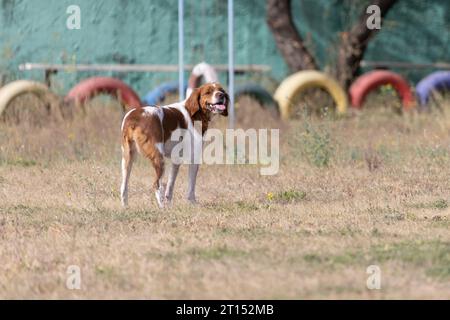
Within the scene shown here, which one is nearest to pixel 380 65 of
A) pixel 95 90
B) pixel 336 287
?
pixel 95 90

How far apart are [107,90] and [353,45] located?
437 centimetres

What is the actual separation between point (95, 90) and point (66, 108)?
3.40ft

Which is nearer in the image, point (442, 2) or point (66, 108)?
point (66, 108)

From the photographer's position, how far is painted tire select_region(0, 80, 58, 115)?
590 inches

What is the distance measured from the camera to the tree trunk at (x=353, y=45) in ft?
59.9

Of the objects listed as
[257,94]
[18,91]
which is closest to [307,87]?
[257,94]

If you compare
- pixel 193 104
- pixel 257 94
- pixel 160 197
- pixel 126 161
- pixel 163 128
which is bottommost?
pixel 160 197

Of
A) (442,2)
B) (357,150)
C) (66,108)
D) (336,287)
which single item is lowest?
(336,287)

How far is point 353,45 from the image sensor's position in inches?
725

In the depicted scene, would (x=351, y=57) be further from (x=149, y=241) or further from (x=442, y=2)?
(x=149, y=241)

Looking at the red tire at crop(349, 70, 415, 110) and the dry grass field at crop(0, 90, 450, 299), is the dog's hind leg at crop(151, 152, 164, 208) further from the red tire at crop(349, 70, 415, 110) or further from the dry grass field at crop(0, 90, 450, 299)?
the red tire at crop(349, 70, 415, 110)

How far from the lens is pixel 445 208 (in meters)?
9.66

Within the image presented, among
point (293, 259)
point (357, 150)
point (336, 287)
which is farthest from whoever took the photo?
point (357, 150)

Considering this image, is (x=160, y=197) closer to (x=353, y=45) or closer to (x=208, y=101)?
(x=208, y=101)
